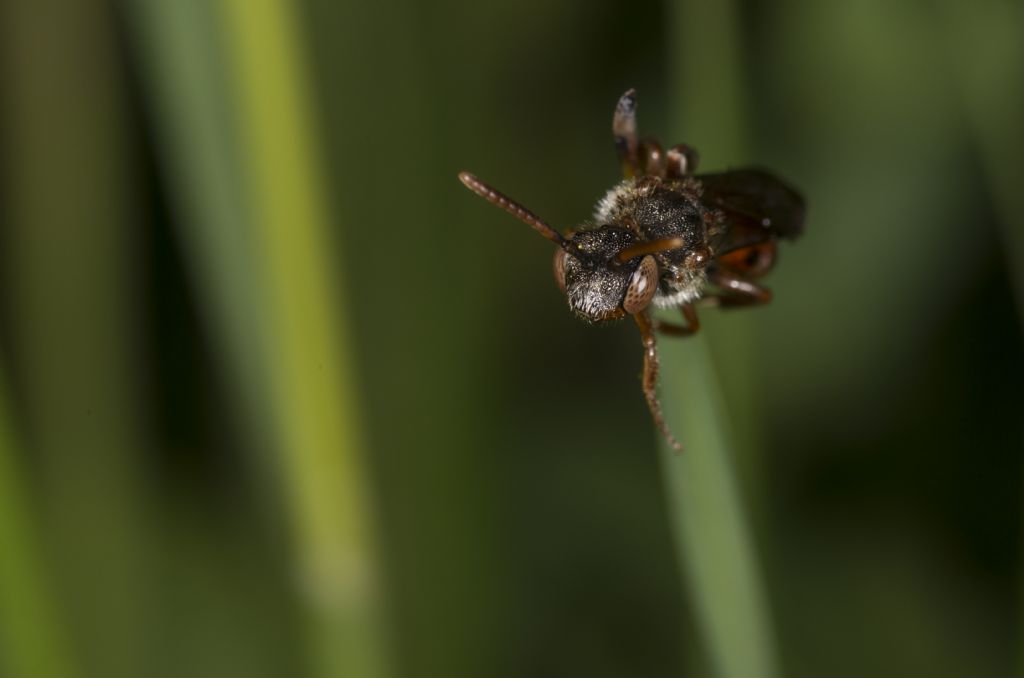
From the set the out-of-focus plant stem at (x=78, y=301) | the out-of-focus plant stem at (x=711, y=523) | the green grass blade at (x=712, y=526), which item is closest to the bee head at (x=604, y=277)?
the out-of-focus plant stem at (x=711, y=523)

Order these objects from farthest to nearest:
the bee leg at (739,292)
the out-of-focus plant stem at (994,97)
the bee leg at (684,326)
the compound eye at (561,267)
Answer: the out-of-focus plant stem at (994,97) < the bee leg at (739,292) < the compound eye at (561,267) < the bee leg at (684,326)

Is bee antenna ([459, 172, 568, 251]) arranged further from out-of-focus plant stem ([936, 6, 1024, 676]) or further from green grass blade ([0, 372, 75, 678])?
out-of-focus plant stem ([936, 6, 1024, 676])

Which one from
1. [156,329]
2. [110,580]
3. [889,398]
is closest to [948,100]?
[889,398]

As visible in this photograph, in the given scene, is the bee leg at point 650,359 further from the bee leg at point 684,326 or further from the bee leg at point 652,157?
the bee leg at point 652,157

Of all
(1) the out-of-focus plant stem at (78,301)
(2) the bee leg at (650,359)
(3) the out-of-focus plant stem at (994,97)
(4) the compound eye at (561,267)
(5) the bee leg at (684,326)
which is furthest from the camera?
(1) the out-of-focus plant stem at (78,301)

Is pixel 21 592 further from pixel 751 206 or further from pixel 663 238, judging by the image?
pixel 751 206

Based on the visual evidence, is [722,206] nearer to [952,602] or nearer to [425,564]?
[425,564]

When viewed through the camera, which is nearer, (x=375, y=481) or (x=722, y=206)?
(x=722, y=206)

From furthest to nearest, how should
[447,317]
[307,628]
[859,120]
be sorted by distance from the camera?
[859,120], [447,317], [307,628]
